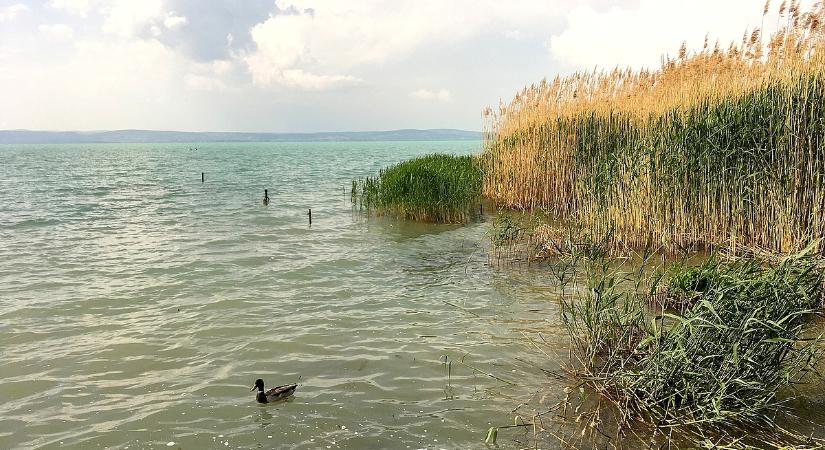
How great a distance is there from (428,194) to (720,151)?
28.2ft

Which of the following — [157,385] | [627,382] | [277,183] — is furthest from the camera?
[277,183]

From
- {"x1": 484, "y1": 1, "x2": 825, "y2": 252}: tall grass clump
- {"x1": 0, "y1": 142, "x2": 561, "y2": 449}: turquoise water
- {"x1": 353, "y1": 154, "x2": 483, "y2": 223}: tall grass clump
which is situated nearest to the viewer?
{"x1": 0, "y1": 142, "x2": 561, "y2": 449}: turquoise water

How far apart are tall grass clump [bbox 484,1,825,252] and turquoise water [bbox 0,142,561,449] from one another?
2.74 meters

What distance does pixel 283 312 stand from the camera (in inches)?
309

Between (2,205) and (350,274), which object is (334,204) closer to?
(350,274)

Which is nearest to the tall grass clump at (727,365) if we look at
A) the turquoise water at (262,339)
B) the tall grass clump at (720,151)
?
the turquoise water at (262,339)

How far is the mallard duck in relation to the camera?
5035 millimetres

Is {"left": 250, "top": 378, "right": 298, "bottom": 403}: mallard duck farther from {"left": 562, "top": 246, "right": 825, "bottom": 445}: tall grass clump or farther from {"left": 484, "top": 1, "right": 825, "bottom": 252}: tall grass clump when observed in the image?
{"left": 484, "top": 1, "right": 825, "bottom": 252}: tall grass clump

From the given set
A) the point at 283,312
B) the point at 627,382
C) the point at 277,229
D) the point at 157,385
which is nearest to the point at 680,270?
the point at 627,382

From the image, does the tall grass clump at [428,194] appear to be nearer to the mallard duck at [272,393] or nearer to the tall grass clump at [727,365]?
the mallard duck at [272,393]

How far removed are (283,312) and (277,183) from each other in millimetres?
24442

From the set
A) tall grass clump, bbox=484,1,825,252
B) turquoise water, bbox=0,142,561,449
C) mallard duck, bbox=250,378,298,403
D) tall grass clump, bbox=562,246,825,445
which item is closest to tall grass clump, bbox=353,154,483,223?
turquoise water, bbox=0,142,561,449

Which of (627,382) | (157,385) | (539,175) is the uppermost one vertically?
(539,175)

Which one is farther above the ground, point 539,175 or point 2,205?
point 539,175
